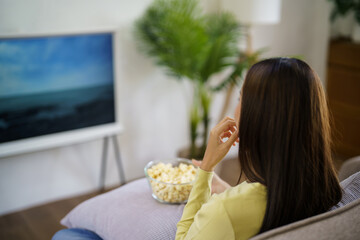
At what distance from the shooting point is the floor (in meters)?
2.49

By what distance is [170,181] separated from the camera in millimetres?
1416

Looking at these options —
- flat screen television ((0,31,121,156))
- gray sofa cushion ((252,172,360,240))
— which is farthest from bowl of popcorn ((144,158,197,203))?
flat screen television ((0,31,121,156))

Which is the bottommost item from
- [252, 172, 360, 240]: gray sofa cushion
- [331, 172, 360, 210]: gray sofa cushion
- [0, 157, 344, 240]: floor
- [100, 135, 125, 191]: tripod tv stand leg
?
[0, 157, 344, 240]: floor

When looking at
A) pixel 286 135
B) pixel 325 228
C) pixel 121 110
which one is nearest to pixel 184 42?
pixel 121 110

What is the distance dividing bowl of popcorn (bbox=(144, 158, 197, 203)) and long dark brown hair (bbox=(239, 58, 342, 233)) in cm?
37

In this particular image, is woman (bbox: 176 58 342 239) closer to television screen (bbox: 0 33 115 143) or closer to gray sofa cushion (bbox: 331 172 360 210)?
gray sofa cushion (bbox: 331 172 360 210)

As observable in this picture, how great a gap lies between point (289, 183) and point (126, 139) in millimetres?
2176

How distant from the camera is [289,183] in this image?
1.04m

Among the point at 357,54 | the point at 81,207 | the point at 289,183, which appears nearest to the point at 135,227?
the point at 81,207

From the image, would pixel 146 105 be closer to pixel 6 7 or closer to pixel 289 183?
pixel 6 7

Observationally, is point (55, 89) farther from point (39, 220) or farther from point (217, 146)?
point (217, 146)

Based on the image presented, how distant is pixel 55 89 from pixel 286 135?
1.89 metres

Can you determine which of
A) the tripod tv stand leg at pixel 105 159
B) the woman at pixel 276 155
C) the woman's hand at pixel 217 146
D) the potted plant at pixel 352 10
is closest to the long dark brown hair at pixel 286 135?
the woman at pixel 276 155

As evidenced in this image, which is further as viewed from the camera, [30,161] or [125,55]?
[125,55]
